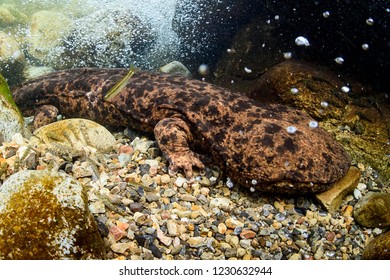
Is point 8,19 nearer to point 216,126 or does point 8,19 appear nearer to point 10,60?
point 10,60

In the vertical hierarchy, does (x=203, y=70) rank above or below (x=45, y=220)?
below

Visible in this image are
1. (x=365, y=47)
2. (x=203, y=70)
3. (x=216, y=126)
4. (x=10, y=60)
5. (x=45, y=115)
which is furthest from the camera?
(x=203, y=70)

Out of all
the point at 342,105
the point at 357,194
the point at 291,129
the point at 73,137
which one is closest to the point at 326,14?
the point at 342,105

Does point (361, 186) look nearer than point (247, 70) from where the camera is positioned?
Yes
